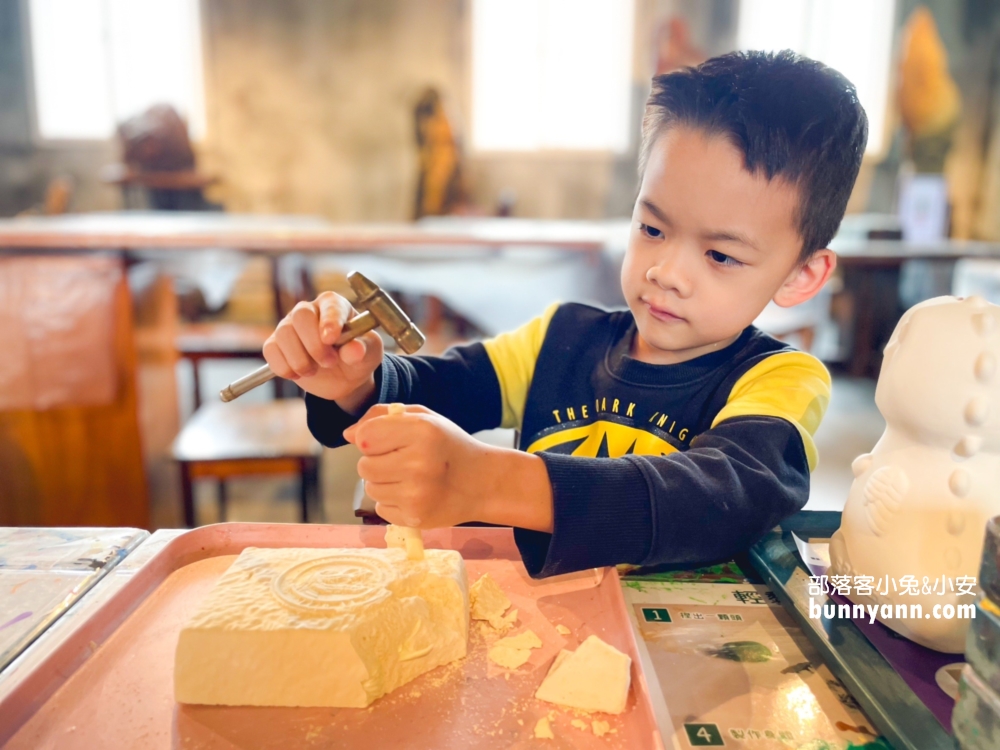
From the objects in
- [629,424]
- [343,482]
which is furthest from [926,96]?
[629,424]

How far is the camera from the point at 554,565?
0.67 meters

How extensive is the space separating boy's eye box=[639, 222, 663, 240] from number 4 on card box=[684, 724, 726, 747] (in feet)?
1.70

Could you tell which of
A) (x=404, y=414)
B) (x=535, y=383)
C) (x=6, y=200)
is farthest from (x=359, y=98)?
(x=404, y=414)

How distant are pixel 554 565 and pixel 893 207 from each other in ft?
25.4

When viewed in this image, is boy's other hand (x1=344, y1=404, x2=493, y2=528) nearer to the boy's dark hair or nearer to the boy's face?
the boy's face

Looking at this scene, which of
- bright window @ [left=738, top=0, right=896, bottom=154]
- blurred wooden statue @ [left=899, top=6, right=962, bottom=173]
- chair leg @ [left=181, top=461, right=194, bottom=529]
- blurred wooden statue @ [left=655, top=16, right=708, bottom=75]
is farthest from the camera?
bright window @ [left=738, top=0, right=896, bottom=154]

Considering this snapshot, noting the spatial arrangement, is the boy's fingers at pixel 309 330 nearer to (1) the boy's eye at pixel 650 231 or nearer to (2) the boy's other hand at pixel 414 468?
(2) the boy's other hand at pixel 414 468

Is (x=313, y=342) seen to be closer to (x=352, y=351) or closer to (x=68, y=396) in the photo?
(x=352, y=351)

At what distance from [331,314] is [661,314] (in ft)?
1.24

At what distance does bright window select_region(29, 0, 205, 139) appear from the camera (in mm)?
6598

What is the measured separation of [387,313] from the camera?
72cm

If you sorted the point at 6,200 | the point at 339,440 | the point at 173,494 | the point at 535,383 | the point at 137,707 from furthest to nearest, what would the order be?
the point at 6,200
the point at 173,494
the point at 535,383
the point at 339,440
the point at 137,707

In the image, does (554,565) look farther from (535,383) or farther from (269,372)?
(535,383)

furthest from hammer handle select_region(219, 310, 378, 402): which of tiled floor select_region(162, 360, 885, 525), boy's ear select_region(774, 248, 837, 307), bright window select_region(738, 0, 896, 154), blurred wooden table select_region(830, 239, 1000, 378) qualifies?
bright window select_region(738, 0, 896, 154)
